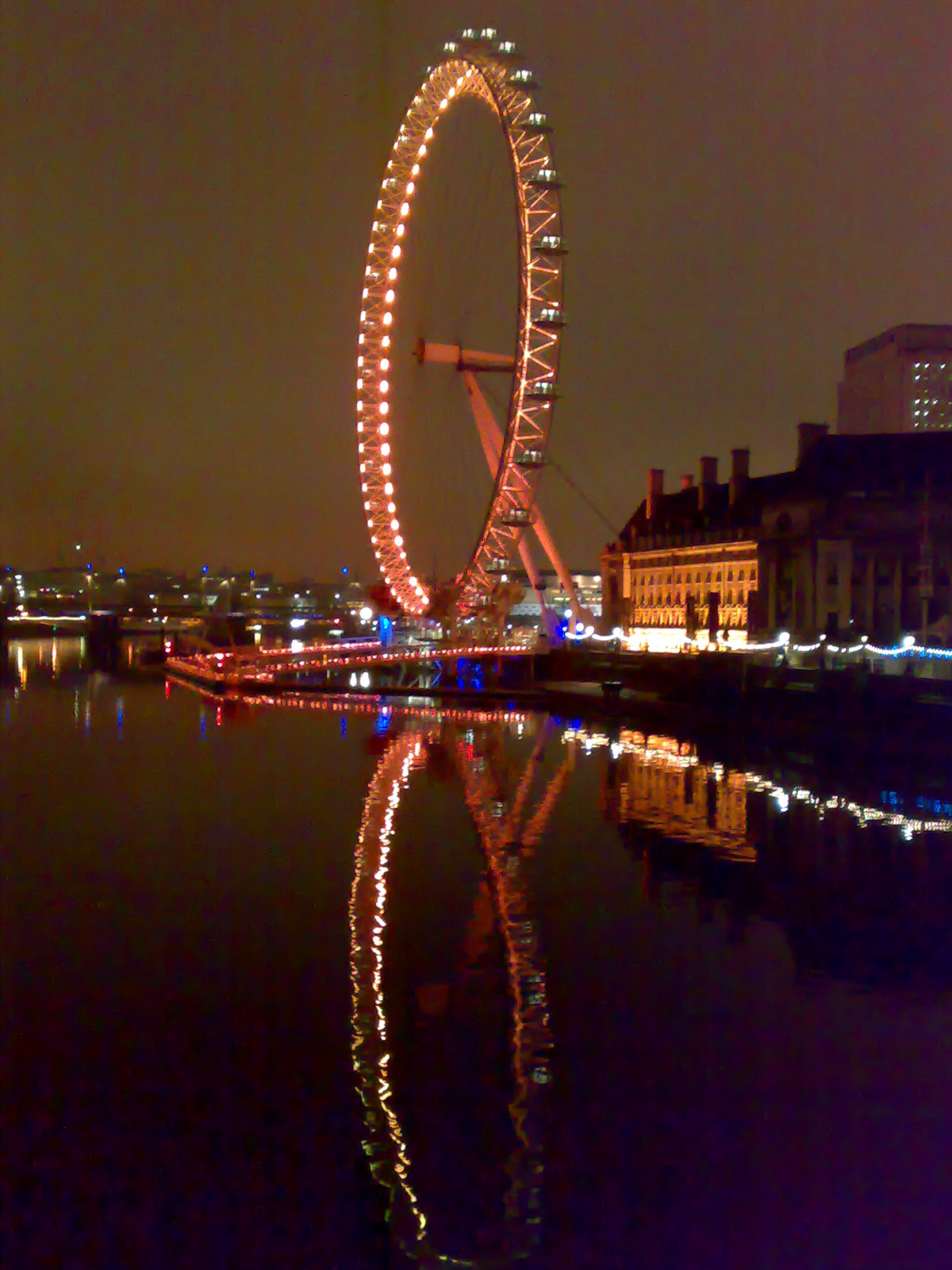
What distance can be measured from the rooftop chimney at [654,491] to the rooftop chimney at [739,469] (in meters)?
9.50

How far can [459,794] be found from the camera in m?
16.5

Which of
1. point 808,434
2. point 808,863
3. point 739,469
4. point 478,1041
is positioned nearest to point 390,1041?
point 478,1041

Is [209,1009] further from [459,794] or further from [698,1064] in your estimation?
[459,794]

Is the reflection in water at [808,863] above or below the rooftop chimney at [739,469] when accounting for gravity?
below

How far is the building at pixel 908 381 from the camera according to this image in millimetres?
72062

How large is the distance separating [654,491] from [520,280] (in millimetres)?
32842

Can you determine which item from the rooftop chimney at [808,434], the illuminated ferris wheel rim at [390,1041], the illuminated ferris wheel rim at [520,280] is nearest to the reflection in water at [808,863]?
the illuminated ferris wheel rim at [390,1041]

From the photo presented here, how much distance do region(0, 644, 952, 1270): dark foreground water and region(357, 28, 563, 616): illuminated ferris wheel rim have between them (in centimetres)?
1821

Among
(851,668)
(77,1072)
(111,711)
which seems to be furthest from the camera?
(111,711)

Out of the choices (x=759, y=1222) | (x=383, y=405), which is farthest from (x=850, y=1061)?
(x=383, y=405)

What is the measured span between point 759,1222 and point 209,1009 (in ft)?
12.0

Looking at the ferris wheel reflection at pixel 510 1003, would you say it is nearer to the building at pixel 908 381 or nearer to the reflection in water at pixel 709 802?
the reflection in water at pixel 709 802

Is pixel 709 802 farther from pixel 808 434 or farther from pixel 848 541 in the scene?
pixel 808 434

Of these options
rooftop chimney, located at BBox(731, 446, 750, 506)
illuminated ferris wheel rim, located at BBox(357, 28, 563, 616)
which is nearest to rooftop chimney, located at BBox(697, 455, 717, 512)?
rooftop chimney, located at BBox(731, 446, 750, 506)
